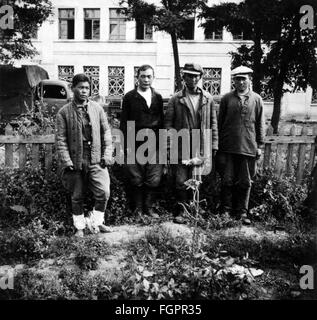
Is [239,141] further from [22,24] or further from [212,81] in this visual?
[212,81]

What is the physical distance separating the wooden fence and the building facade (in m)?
19.7

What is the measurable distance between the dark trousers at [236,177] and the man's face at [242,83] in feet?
2.67

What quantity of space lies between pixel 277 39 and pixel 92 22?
53.5ft

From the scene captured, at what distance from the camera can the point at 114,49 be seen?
26328 millimetres

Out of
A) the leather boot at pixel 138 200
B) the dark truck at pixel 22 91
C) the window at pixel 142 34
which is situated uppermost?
the window at pixel 142 34

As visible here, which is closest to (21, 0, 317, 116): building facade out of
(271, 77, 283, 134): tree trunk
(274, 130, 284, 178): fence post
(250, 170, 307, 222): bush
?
(271, 77, 283, 134): tree trunk

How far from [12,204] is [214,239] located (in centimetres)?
252

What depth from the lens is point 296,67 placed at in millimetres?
13359

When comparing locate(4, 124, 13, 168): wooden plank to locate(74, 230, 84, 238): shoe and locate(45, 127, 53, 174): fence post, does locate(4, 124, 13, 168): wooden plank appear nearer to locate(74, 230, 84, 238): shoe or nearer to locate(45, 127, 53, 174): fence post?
locate(45, 127, 53, 174): fence post

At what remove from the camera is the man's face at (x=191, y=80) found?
4.77 meters

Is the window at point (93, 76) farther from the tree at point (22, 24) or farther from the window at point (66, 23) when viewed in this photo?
the tree at point (22, 24)

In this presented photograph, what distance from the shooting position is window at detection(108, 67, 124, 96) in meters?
26.2

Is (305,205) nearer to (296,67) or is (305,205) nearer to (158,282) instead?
(158,282)

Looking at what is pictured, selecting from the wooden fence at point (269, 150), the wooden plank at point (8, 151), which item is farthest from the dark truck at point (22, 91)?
the wooden plank at point (8, 151)
